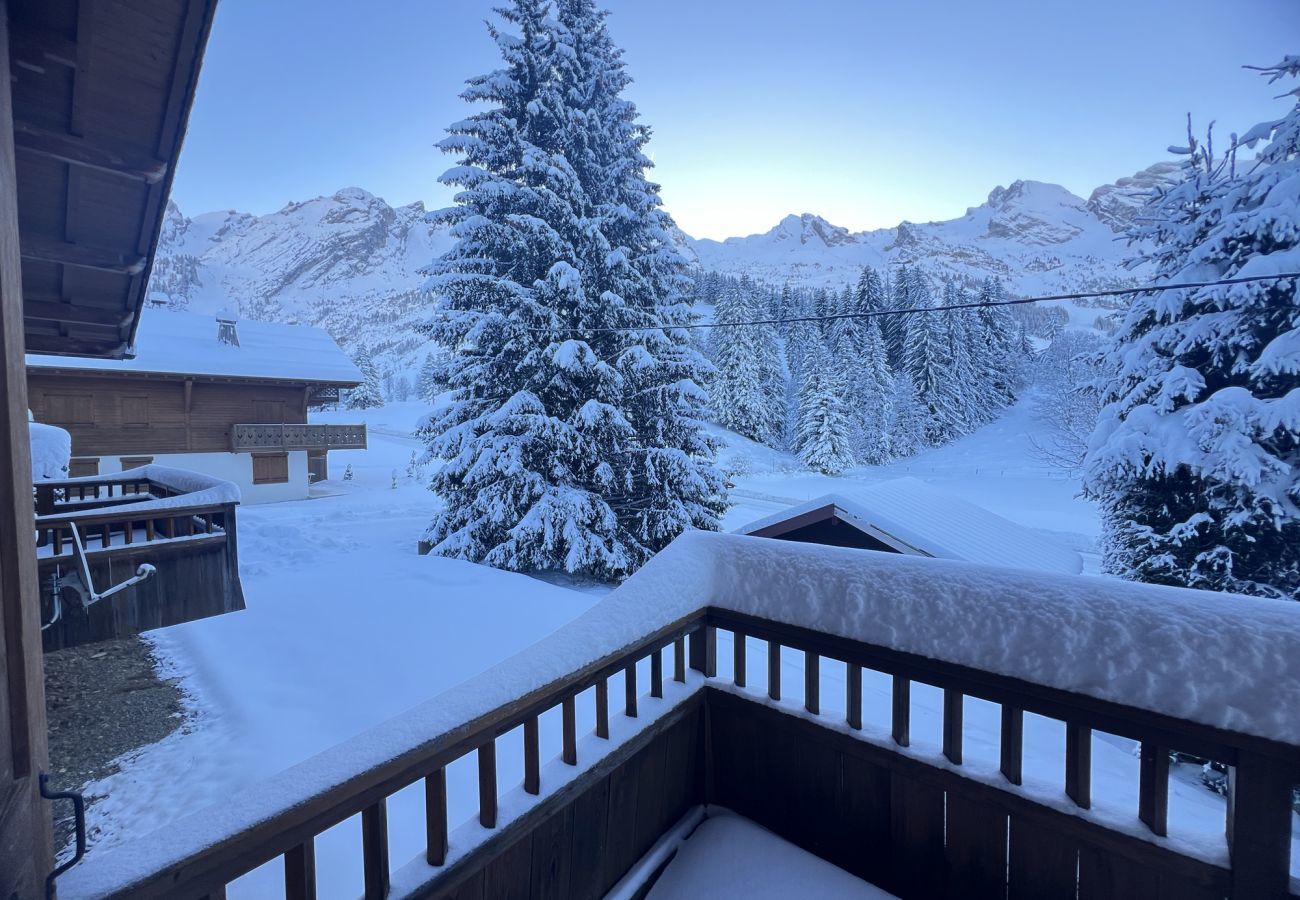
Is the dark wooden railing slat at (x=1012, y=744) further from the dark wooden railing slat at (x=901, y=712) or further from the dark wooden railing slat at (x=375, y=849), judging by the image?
the dark wooden railing slat at (x=375, y=849)

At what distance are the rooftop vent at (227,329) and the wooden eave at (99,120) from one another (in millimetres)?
20948

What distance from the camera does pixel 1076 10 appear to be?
871 cm

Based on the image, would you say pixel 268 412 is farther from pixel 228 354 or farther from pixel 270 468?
pixel 228 354

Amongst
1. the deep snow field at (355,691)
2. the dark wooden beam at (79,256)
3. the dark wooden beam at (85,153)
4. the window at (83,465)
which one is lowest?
the deep snow field at (355,691)

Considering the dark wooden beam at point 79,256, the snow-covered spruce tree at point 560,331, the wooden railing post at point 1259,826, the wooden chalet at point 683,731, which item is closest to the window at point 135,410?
the snow-covered spruce tree at point 560,331

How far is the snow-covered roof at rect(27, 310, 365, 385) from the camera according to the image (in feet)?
57.8

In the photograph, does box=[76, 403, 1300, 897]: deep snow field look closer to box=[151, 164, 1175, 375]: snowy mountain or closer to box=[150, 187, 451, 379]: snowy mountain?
box=[150, 187, 451, 379]: snowy mountain

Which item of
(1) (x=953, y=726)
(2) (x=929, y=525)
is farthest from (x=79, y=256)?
(2) (x=929, y=525)

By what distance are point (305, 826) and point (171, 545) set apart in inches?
289

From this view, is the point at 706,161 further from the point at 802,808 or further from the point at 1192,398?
the point at 802,808

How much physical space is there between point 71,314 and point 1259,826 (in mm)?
7013

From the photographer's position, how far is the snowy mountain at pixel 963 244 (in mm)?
130750

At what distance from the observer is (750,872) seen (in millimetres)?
1935

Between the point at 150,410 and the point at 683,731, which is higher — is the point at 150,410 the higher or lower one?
the higher one
